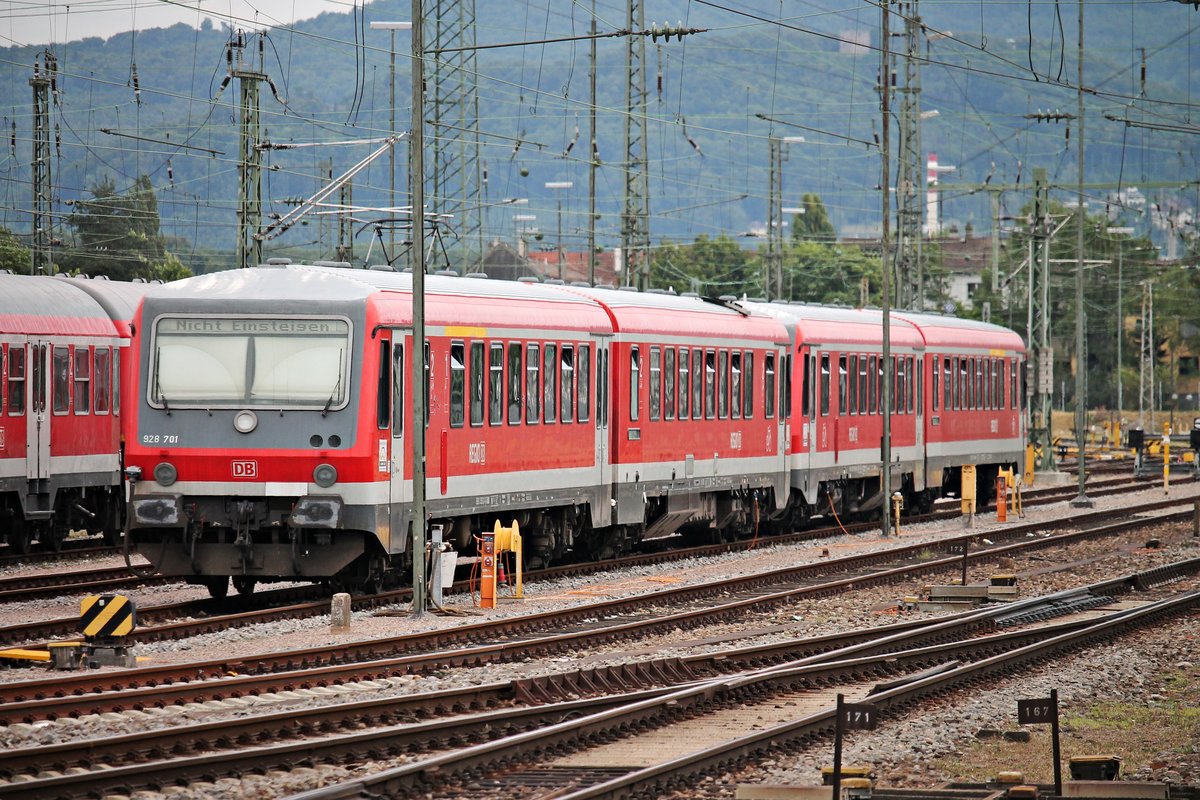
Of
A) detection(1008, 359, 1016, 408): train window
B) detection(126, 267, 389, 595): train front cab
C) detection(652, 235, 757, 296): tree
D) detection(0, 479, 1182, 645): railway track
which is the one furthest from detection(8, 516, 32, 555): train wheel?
detection(652, 235, 757, 296): tree

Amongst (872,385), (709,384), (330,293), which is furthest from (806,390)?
(330,293)

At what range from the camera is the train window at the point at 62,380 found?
26828 millimetres

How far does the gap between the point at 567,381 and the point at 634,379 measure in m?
2.09

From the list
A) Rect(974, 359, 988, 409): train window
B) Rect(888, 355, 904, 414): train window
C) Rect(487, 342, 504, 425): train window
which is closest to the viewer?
Rect(487, 342, 504, 425): train window

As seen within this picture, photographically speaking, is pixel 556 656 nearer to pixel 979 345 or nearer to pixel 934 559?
pixel 934 559

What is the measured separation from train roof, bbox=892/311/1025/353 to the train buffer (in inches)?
945

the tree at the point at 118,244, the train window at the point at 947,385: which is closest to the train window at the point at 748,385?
the train window at the point at 947,385

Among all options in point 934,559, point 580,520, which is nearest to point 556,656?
point 580,520

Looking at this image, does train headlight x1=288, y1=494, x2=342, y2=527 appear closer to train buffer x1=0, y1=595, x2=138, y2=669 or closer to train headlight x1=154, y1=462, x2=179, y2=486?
train headlight x1=154, y1=462, x2=179, y2=486

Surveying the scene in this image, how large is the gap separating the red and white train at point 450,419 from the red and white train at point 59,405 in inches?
248

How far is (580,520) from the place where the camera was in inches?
1011

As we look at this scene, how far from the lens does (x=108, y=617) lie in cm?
1561

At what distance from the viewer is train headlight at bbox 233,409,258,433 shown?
64.7 feet

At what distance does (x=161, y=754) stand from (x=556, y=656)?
5994 mm
